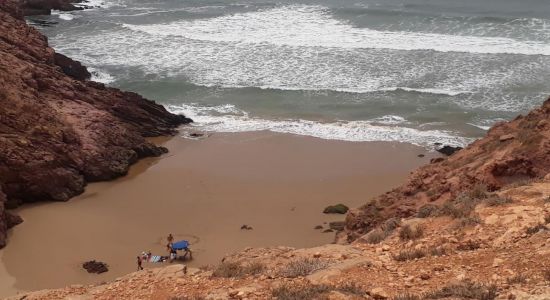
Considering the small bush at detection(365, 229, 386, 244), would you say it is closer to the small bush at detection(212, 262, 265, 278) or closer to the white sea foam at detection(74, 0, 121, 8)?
the small bush at detection(212, 262, 265, 278)

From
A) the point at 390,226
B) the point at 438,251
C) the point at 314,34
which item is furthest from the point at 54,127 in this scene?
the point at 314,34

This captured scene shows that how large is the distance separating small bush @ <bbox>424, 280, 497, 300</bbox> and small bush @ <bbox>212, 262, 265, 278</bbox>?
2.41 m

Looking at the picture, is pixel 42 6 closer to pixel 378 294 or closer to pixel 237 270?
pixel 237 270

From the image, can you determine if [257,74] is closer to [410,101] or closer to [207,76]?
[207,76]

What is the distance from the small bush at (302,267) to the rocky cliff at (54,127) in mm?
9441

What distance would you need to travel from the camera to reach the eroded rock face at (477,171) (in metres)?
10.8

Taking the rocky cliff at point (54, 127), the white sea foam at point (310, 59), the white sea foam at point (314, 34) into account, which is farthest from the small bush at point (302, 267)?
the white sea foam at point (314, 34)

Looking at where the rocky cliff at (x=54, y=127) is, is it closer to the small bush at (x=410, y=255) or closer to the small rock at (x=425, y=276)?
the small bush at (x=410, y=255)

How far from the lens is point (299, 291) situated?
6535mm

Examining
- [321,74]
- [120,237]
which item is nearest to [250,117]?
[321,74]

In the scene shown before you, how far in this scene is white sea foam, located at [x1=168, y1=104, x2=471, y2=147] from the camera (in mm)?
21375

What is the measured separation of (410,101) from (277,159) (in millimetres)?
8243

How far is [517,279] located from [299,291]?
2291 millimetres

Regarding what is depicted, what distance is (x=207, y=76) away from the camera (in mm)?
29031
